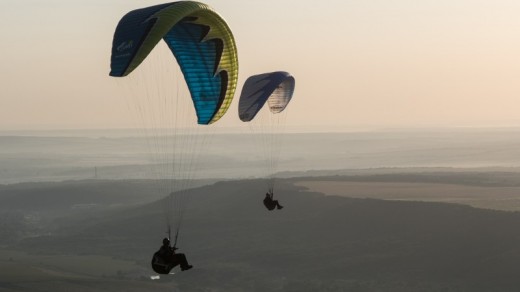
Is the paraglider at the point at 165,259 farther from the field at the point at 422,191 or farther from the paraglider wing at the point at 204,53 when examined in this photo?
the field at the point at 422,191

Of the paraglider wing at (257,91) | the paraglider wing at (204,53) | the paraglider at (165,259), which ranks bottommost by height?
the paraglider at (165,259)

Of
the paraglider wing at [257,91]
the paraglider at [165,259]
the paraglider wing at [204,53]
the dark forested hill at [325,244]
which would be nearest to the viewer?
the paraglider at [165,259]

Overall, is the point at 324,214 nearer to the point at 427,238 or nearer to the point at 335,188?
the point at 427,238

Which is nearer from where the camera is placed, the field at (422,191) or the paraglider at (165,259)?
the paraglider at (165,259)

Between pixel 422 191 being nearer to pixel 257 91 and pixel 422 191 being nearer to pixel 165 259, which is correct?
pixel 257 91

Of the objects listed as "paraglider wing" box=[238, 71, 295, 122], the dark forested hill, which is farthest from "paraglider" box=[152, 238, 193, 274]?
the dark forested hill

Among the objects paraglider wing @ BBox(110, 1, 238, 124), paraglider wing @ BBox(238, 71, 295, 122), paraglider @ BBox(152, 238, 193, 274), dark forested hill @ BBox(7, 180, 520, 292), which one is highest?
paraglider wing @ BBox(110, 1, 238, 124)

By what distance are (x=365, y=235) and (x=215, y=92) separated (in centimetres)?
7219

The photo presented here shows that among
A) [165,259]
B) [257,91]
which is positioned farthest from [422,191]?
[165,259]

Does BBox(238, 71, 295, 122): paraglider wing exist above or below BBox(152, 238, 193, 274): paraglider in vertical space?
above

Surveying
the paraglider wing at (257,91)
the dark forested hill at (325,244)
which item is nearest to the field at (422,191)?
the dark forested hill at (325,244)

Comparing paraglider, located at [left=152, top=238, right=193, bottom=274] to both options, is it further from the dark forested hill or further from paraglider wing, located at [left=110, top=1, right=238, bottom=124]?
the dark forested hill

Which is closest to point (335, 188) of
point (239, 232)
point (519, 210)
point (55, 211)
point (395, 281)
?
point (239, 232)

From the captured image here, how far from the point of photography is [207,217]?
12800 cm
